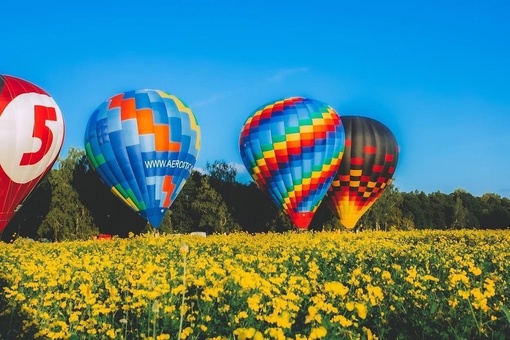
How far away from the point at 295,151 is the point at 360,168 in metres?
7.39

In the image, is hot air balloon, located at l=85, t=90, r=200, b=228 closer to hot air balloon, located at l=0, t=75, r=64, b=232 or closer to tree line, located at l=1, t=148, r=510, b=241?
hot air balloon, located at l=0, t=75, r=64, b=232

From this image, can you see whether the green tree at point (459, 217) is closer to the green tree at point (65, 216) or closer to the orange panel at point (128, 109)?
the green tree at point (65, 216)

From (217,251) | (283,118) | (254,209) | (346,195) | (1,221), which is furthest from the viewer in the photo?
(254,209)

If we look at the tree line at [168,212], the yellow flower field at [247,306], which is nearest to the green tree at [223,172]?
the tree line at [168,212]

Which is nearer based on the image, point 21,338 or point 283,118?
point 21,338

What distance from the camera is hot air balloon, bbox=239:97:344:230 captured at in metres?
32.2

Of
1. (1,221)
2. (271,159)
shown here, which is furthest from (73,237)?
(271,159)

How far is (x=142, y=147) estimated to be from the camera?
27.6 m

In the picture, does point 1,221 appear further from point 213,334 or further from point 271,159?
point 213,334

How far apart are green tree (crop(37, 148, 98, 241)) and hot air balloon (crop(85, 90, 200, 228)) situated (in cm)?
733

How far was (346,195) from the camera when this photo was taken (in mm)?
38125

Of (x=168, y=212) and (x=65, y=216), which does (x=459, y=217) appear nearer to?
(x=168, y=212)

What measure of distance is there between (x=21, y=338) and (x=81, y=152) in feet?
114

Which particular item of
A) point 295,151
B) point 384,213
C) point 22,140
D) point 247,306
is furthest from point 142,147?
point 384,213
